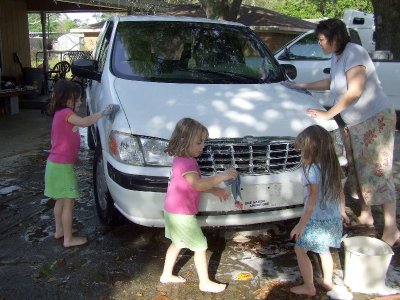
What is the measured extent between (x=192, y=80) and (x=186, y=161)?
146cm

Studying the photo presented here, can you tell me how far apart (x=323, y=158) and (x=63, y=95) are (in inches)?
81.2

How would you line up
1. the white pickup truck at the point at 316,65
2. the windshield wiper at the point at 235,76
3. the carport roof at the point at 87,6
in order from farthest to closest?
the carport roof at the point at 87,6
the white pickup truck at the point at 316,65
the windshield wiper at the point at 235,76

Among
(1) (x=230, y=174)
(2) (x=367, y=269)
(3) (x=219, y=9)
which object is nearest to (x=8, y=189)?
(1) (x=230, y=174)

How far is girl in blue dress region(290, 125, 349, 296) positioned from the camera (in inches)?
121

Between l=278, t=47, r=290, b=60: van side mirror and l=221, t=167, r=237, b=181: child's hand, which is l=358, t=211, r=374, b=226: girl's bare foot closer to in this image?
l=221, t=167, r=237, b=181: child's hand


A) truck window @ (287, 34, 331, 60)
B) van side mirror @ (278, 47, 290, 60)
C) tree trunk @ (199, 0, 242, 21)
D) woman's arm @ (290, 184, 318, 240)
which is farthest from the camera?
tree trunk @ (199, 0, 242, 21)

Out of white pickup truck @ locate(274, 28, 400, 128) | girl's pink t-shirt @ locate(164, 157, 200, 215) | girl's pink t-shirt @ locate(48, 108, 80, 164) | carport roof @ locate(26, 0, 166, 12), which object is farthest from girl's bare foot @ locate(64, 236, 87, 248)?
carport roof @ locate(26, 0, 166, 12)

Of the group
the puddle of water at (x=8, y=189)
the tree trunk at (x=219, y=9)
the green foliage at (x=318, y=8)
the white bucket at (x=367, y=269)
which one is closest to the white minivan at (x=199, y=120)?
the white bucket at (x=367, y=269)

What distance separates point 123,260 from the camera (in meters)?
3.78

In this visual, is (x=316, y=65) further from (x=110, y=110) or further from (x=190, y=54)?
(x=110, y=110)

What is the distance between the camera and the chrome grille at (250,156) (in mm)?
3482

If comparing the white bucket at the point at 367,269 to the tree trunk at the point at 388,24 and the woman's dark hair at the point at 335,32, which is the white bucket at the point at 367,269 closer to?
the woman's dark hair at the point at 335,32

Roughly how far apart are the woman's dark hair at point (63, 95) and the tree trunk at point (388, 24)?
24.4 ft

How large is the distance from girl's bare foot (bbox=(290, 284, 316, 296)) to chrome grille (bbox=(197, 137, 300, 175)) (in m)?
0.84
